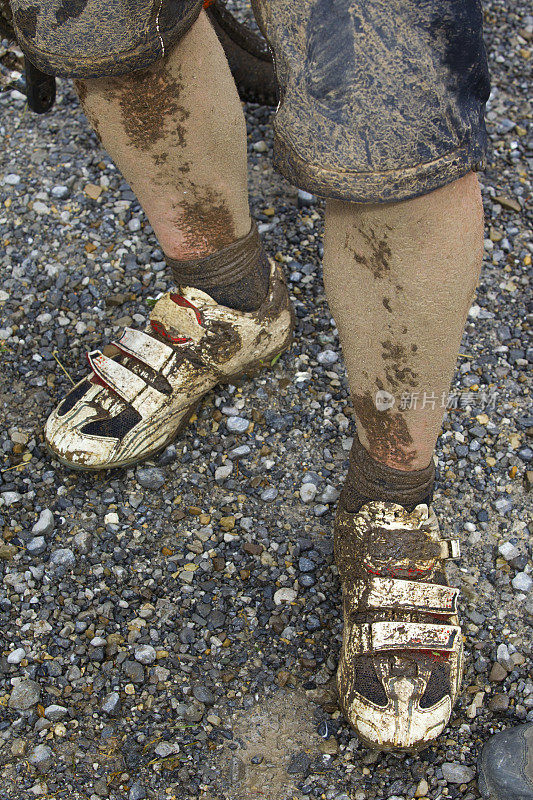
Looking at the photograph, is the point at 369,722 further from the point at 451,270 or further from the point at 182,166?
the point at 182,166

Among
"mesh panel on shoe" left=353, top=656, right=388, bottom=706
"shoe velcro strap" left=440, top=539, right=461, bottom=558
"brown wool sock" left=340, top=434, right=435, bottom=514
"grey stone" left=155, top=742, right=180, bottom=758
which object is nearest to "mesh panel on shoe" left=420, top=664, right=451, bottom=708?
"mesh panel on shoe" left=353, top=656, right=388, bottom=706

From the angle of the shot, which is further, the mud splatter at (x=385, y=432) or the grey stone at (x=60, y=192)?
the grey stone at (x=60, y=192)

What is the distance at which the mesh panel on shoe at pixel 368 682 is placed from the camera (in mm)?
1802

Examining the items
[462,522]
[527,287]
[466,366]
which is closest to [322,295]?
[466,366]

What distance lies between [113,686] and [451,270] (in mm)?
1424

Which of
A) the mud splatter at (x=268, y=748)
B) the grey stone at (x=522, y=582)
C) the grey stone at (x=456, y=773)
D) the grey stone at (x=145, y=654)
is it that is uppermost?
the grey stone at (x=145, y=654)

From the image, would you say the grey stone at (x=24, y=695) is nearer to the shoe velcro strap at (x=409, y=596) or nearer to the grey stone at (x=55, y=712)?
the grey stone at (x=55, y=712)

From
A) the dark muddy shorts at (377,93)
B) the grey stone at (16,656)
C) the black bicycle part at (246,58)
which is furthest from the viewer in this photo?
the black bicycle part at (246,58)

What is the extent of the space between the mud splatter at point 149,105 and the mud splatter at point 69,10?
19 cm

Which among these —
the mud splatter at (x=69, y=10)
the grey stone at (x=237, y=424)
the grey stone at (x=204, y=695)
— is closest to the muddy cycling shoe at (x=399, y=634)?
the grey stone at (x=204, y=695)

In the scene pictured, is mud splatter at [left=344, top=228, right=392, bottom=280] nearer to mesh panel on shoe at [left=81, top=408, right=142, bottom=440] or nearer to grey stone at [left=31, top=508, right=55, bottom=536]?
mesh panel on shoe at [left=81, top=408, right=142, bottom=440]

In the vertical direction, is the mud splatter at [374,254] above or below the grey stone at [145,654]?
above

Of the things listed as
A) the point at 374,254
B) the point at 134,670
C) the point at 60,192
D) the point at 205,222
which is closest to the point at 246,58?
the point at 60,192

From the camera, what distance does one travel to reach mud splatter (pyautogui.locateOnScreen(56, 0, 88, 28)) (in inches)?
65.3
